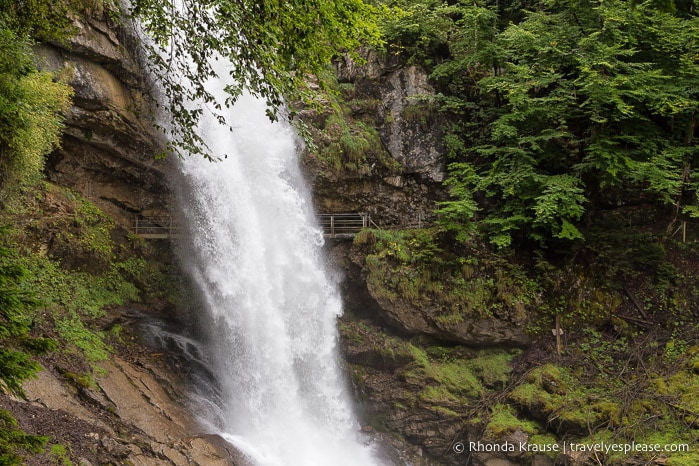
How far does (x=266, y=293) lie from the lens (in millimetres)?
11859

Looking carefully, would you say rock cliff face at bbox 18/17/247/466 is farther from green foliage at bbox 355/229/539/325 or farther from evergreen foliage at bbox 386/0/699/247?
evergreen foliage at bbox 386/0/699/247

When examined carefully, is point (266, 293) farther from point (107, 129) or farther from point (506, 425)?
point (506, 425)

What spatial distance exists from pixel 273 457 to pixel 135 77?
8783 mm

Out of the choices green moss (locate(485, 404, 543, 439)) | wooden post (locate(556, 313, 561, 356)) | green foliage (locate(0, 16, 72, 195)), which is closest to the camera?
green foliage (locate(0, 16, 72, 195))

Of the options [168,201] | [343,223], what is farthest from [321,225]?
[168,201]

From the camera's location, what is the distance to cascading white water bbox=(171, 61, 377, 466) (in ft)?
35.3

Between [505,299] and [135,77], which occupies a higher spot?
[135,77]

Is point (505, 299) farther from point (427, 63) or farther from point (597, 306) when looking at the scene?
point (427, 63)

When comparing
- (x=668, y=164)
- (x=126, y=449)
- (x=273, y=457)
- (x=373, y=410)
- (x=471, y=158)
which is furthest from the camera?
(x=471, y=158)

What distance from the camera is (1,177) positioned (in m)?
8.30

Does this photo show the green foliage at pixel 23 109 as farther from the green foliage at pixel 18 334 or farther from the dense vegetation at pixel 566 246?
the dense vegetation at pixel 566 246

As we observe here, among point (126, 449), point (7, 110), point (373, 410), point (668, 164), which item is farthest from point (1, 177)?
point (668, 164)

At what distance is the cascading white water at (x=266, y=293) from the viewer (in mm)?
10758

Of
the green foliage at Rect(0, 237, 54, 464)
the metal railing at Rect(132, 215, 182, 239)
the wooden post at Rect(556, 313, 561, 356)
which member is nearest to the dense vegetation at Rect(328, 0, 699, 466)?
the wooden post at Rect(556, 313, 561, 356)
